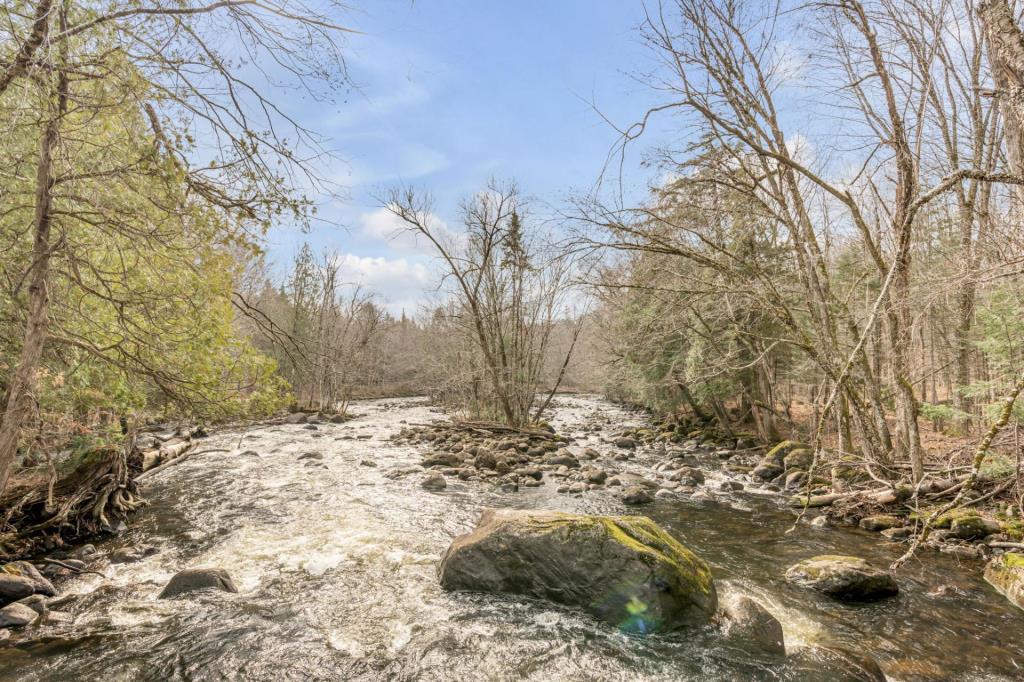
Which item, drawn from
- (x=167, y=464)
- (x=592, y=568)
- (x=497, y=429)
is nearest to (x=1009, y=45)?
(x=592, y=568)

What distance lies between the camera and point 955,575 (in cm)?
559

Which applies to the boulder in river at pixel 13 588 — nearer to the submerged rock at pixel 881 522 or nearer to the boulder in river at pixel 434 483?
the boulder in river at pixel 434 483

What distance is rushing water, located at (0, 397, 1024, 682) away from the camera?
12.8ft

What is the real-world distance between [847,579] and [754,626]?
155cm

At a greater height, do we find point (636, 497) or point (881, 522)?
point (881, 522)

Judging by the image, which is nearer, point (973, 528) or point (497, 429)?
point (973, 528)

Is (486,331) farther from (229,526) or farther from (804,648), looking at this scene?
(804,648)

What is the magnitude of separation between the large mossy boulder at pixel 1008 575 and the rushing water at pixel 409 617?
14 centimetres

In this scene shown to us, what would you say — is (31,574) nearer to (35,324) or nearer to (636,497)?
(35,324)

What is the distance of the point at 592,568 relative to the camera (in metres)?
4.81

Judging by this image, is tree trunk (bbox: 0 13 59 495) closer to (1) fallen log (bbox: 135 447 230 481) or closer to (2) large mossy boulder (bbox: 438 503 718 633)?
(2) large mossy boulder (bbox: 438 503 718 633)

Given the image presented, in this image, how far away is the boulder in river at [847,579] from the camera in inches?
199

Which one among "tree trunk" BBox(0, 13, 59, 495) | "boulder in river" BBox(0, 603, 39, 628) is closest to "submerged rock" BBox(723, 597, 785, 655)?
"boulder in river" BBox(0, 603, 39, 628)

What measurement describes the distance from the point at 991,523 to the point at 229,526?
425 inches
